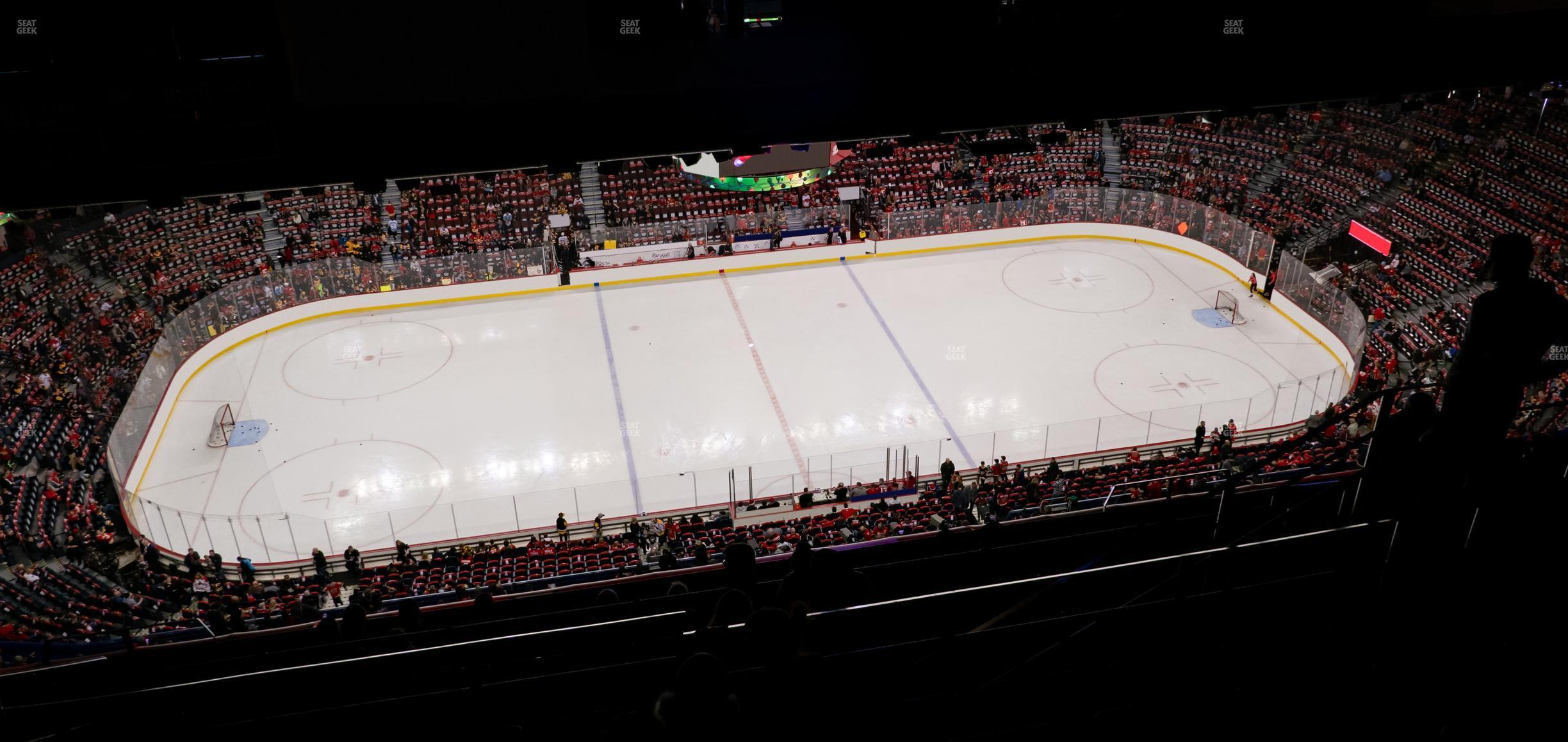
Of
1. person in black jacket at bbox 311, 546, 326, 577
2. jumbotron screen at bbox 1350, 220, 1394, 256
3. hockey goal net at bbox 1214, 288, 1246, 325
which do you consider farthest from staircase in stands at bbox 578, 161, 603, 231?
jumbotron screen at bbox 1350, 220, 1394, 256

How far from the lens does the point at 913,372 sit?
20.8 meters

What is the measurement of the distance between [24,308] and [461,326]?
8058 mm

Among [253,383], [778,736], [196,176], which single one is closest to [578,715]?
[778,736]

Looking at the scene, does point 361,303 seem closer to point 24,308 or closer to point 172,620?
point 24,308

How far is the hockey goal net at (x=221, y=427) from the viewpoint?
60.3ft

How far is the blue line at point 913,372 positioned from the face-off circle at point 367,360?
9.66 meters

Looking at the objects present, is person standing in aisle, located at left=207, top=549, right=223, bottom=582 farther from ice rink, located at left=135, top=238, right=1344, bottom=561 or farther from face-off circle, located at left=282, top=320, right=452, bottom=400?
face-off circle, located at left=282, top=320, right=452, bottom=400

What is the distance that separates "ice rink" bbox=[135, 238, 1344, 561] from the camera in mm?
16734

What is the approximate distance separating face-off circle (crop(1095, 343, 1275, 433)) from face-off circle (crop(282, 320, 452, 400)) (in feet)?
46.1

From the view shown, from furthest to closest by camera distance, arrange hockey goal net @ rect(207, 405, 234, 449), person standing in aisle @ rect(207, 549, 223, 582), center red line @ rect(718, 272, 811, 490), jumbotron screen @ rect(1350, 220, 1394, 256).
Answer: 1. jumbotron screen @ rect(1350, 220, 1394, 256)
2. hockey goal net @ rect(207, 405, 234, 449)
3. center red line @ rect(718, 272, 811, 490)
4. person standing in aisle @ rect(207, 549, 223, 582)

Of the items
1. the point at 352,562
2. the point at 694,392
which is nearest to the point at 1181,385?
the point at 694,392

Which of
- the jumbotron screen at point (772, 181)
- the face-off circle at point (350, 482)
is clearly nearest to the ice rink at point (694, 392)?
the face-off circle at point (350, 482)

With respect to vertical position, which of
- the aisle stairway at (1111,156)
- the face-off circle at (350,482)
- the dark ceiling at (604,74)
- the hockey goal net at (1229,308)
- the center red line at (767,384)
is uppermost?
the dark ceiling at (604,74)

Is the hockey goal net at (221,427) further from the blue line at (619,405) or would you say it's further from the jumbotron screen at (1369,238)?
the jumbotron screen at (1369,238)
